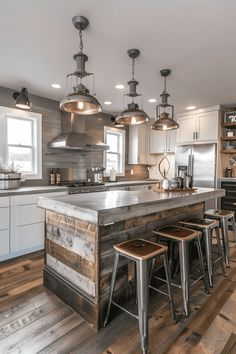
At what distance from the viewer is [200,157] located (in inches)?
196

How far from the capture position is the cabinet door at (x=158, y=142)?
5832 mm

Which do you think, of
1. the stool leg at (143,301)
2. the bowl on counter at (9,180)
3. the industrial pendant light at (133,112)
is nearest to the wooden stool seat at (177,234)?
the stool leg at (143,301)

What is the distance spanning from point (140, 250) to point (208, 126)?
401 cm

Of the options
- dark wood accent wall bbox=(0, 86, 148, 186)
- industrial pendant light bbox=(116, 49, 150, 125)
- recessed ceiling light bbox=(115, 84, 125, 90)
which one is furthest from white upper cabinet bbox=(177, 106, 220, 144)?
industrial pendant light bbox=(116, 49, 150, 125)

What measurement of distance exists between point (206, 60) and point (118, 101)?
203 centimetres

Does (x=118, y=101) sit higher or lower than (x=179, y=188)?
higher

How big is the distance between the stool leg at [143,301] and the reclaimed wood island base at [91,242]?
1.22ft

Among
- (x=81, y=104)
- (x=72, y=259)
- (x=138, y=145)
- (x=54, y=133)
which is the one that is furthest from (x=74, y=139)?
(x=72, y=259)

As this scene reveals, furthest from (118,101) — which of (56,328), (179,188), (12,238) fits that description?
(56,328)

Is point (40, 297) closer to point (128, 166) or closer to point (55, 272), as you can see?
point (55, 272)

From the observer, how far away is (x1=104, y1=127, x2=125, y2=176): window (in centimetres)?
558

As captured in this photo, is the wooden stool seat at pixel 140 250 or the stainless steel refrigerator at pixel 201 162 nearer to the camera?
the wooden stool seat at pixel 140 250

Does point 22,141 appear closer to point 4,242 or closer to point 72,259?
point 4,242

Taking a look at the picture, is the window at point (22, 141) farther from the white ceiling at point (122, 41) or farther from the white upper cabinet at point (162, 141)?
the white upper cabinet at point (162, 141)
